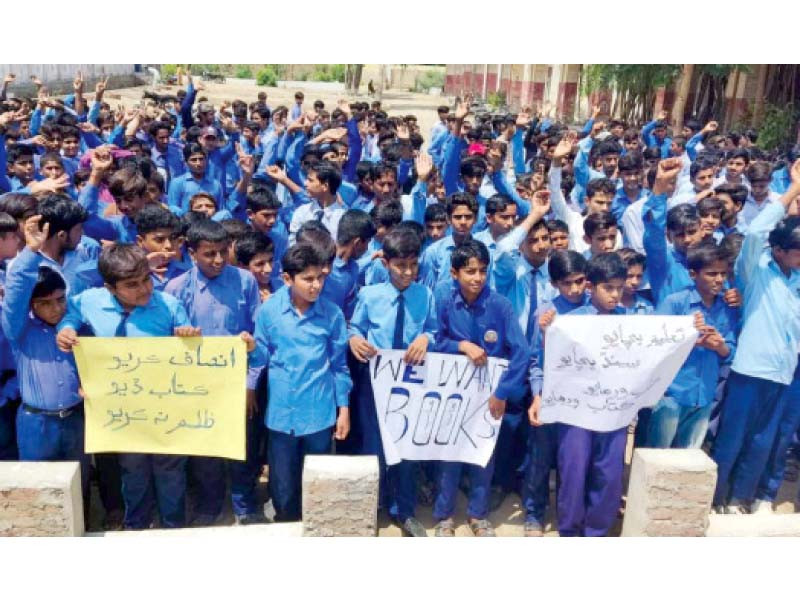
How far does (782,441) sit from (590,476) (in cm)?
142

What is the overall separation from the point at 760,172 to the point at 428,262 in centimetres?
381

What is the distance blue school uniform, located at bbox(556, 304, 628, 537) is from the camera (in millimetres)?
3742

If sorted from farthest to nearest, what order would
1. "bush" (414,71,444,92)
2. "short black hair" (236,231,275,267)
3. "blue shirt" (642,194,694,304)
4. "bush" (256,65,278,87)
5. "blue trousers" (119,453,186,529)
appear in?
"bush" (414,71,444,92)
"bush" (256,65,278,87)
"blue shirt" (642,194,694,304)
"short black hair" (236,231,275,267)
"blue trousers" (119,453,186,529)

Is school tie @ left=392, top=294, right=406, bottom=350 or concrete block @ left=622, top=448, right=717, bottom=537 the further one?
school tie @ left=392, top=294, right=406, bottom=350

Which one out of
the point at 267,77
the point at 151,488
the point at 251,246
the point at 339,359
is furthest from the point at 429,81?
the point at 151,488

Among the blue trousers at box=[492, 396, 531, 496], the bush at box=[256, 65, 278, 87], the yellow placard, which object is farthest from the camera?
the bush at box=[256, 65, 278, 87]

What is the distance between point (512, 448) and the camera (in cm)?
432

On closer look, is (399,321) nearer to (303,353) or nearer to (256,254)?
(303,353)

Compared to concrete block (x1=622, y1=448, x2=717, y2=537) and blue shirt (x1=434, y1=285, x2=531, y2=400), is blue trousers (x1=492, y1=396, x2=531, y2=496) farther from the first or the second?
concrete block (x1=622, y1=448, x2=717, y2=537)

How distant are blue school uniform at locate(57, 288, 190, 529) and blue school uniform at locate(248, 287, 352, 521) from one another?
1.47ft

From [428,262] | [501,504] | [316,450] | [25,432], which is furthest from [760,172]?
[25,432]

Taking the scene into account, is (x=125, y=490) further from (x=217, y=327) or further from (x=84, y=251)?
(x=84, y=251)

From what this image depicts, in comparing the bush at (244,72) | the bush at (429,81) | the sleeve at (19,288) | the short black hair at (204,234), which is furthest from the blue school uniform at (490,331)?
the bush at (429,81)

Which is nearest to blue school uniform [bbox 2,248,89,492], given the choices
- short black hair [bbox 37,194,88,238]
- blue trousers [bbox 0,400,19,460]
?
blue trousers [bbox 0,400,19,460]
